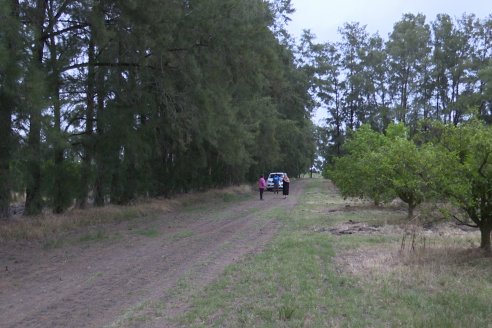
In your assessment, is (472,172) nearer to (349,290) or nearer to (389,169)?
(349,290)

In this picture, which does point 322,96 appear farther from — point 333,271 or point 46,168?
point 333,271

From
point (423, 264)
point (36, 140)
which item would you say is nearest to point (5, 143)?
point (36, 140)

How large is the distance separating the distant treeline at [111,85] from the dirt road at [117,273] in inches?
132

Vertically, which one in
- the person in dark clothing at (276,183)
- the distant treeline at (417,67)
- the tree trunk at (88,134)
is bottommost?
the person in dark clothing at (276,183)

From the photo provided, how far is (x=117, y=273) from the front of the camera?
34.1ft

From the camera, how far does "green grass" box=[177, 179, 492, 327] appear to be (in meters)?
6.73

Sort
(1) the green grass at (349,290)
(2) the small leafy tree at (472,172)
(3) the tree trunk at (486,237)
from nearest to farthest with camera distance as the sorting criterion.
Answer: (1) the green grass at (349,290) → (2) the small leafy tree at (472,172) → (3) the tree trunk at (486,237)

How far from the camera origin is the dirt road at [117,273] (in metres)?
7.35

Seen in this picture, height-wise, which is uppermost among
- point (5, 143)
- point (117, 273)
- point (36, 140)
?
point (36, 140)

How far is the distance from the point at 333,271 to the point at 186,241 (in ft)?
20.3

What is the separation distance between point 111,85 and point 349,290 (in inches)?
605

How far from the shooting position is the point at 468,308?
7.06 meters

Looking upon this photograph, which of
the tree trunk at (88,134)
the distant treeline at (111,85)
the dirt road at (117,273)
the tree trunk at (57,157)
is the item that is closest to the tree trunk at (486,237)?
the dirt road at (117,273)

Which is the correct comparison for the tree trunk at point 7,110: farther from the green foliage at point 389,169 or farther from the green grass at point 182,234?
the green foliage at point 389,169
